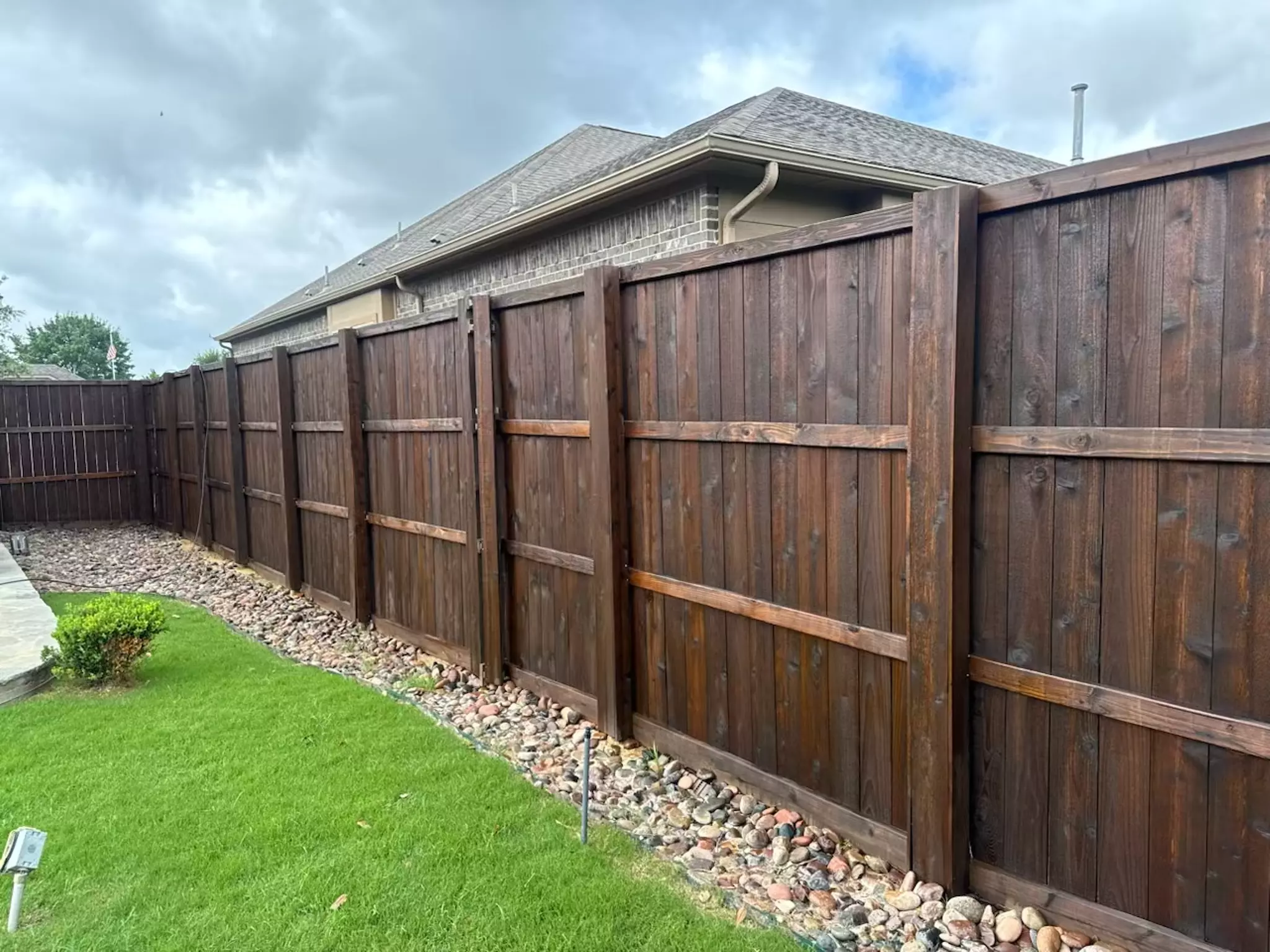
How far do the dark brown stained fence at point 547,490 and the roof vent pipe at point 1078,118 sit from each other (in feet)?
28.3

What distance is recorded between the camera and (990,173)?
8484 millimetres

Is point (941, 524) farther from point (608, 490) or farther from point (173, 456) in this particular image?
point (173, 456)

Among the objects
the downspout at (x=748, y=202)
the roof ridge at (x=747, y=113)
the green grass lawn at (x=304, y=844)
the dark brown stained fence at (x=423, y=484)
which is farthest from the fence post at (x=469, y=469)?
the roof ridge at (x=747, y=113)

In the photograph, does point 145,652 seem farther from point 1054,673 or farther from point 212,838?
point 1054,673

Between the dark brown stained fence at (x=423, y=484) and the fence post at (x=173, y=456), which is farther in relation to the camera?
the fence post at (x=173, y=456)

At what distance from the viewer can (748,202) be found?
5902 millimetres

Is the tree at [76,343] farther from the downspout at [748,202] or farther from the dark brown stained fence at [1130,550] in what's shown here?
the dark brown stained fence at [1130,550]

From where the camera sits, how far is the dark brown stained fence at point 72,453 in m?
11.6

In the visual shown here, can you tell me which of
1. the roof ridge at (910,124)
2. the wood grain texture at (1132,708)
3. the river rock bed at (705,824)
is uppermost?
the roof ridge at (910,124)

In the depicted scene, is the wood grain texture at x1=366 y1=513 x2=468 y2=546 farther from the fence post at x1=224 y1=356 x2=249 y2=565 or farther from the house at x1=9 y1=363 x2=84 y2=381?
the house at x1=9 y1=363 x2=84 y2=381

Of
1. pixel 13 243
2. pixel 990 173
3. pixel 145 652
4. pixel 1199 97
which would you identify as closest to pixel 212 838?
pixel 145 652

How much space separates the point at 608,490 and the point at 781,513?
1.00 meters

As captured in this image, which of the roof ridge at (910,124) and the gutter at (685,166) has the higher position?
the roof ridge at (910,124)

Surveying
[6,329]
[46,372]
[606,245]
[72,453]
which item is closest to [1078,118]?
[606,245]
